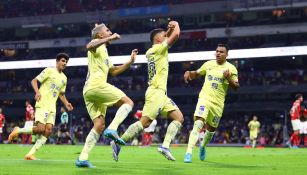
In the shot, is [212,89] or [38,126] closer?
[212,89]

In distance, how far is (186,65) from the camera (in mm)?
58781

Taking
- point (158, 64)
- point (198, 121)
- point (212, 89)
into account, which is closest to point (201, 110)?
point (198, 121)

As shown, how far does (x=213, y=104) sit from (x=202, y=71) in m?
0.85

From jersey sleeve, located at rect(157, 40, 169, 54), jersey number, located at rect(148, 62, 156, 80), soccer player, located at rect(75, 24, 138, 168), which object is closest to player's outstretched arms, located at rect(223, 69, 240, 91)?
jersey sleeve, located at rect(157, 40, 169, 54)

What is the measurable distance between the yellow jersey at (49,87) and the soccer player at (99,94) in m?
3.94

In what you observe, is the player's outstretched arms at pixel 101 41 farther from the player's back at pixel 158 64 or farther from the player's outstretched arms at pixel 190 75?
the player's outstretched arms at pixel 190 75

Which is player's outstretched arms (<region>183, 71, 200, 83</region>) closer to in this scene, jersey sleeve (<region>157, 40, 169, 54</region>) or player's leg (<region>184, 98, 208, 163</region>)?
player's leg (<region>184, 98, 208, 163</region>)

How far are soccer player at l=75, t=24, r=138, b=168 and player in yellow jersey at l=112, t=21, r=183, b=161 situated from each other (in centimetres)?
73

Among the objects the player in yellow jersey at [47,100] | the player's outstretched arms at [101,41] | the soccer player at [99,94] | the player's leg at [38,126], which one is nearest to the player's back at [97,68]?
the soccer player at [99,94]

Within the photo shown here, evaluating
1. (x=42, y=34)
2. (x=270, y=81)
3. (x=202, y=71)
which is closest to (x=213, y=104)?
(x=202, y=71)

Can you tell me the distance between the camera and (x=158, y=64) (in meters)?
12.1

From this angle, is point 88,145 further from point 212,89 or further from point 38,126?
point 38,126

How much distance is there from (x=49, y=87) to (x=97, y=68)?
431 centimetres

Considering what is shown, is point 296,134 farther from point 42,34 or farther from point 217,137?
point 42,34
